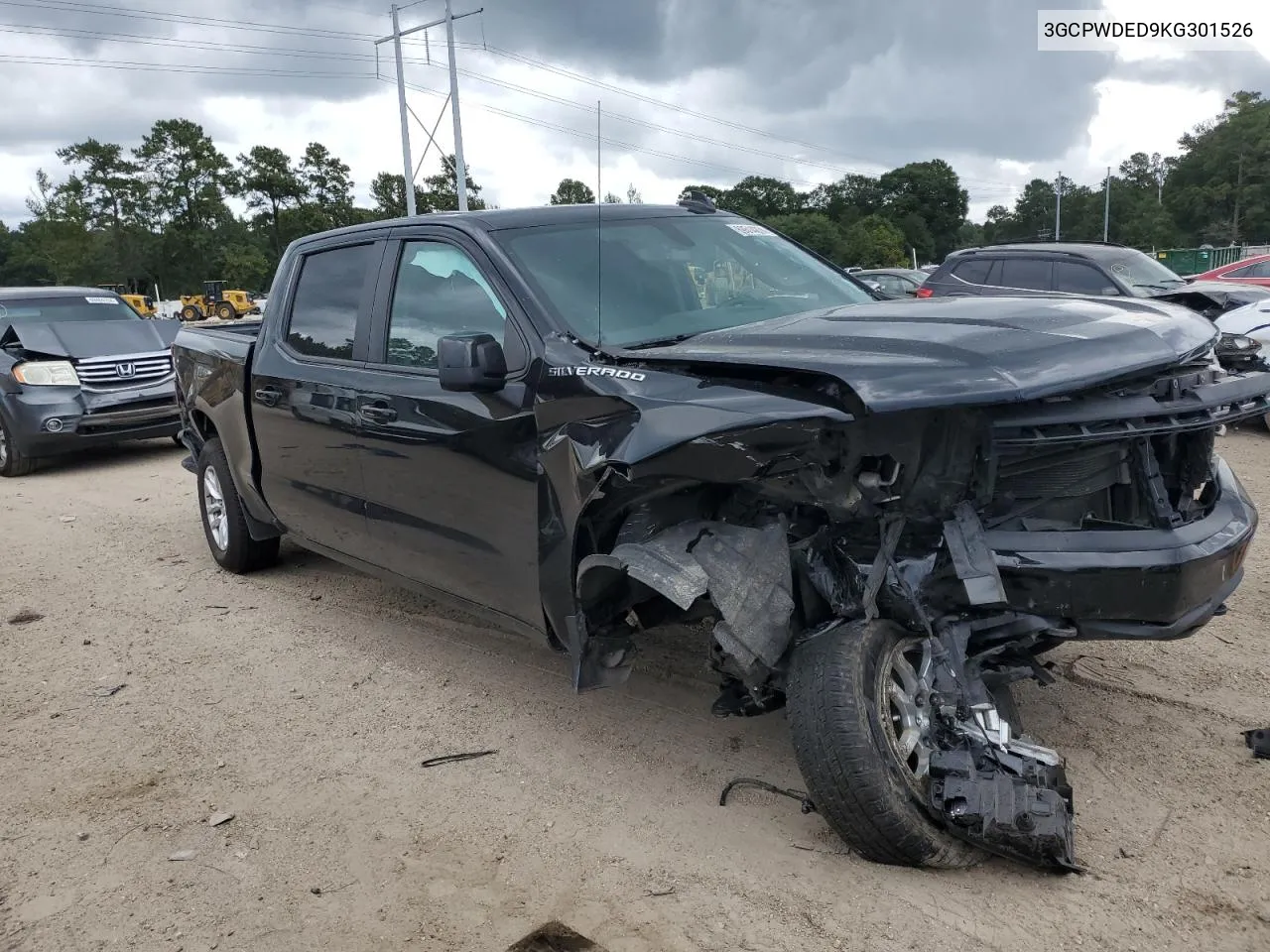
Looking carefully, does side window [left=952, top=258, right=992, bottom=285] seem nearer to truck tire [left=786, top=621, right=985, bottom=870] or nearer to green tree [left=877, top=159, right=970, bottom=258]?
truck tire [left=786, top=621, right=985, bottom=870]

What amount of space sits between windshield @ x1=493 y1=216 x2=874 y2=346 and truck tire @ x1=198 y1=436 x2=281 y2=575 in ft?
9.30

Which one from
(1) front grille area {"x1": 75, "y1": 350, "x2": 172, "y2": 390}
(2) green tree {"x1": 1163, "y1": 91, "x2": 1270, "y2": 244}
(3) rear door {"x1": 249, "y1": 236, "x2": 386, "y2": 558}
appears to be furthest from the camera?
(2) green tree {"x1": 1163, "y1": 91, "x2": 1270, "y2": 244}

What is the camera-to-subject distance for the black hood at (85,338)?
32.6ft

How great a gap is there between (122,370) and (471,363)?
8.12 metres

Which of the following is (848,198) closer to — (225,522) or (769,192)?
(769,192)

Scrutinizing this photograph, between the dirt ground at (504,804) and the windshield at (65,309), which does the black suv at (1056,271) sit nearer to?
the dirt ground at (504,804)

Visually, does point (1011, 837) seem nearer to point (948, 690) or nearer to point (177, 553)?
point (948, 690)

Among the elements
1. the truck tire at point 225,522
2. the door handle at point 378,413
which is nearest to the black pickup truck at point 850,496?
the door handle at point 378,413

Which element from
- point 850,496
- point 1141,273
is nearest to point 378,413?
point 850,496

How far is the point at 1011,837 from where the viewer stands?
8.74ft

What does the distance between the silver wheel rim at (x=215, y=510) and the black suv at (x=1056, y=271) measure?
674cm

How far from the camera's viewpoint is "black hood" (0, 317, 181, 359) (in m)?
9.93

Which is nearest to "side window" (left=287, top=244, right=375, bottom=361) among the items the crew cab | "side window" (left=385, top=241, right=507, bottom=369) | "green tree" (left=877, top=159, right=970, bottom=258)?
"side window" (left=385, top=241, right=507, bottom=369)

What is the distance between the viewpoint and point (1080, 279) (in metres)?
10.1
